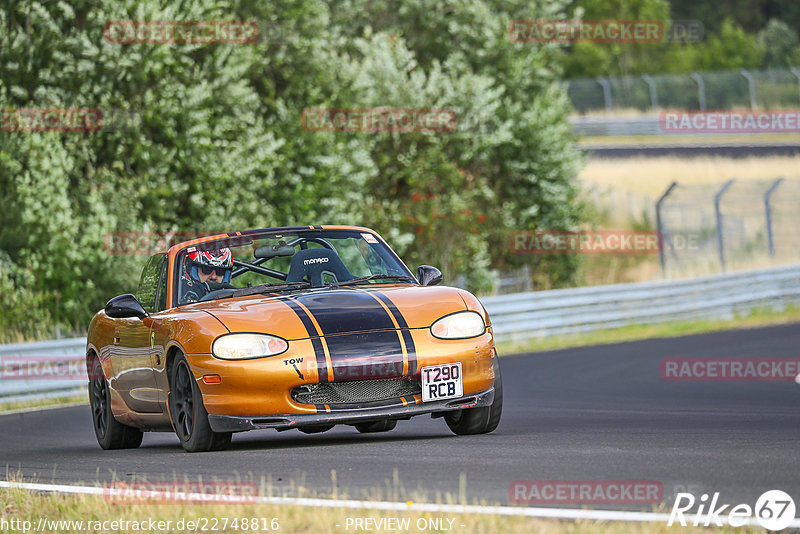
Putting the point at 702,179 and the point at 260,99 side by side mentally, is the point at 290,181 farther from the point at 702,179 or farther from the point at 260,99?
the point at 702,179

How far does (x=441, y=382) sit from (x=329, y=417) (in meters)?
0.72

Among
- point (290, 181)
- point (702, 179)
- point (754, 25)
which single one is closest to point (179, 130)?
point (290, 181)

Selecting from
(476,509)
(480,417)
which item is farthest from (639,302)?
(476,509)

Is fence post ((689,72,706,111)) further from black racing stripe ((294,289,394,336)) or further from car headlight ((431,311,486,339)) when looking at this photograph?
black racing stripe ((294,289,394,336))

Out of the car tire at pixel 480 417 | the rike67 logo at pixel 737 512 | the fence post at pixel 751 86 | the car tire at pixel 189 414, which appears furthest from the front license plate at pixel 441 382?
the fence post at pixel 751 86

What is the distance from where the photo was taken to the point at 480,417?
8914 millimetres

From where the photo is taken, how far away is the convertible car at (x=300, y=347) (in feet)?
26.9

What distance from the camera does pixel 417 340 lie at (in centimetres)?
831

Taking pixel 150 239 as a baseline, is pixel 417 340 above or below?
above

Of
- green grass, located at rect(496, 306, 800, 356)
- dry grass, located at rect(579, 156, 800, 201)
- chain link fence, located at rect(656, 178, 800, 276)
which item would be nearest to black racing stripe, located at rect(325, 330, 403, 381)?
green grass, located at rect(496, 306, 800, 356)

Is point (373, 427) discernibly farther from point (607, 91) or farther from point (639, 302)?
point (607, 91)

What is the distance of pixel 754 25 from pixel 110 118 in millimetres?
71965

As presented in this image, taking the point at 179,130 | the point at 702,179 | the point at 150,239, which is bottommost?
the point at 702,179

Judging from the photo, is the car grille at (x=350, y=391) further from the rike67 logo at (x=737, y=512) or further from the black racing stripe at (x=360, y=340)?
the rike67 logo at (x=737, y=512)
